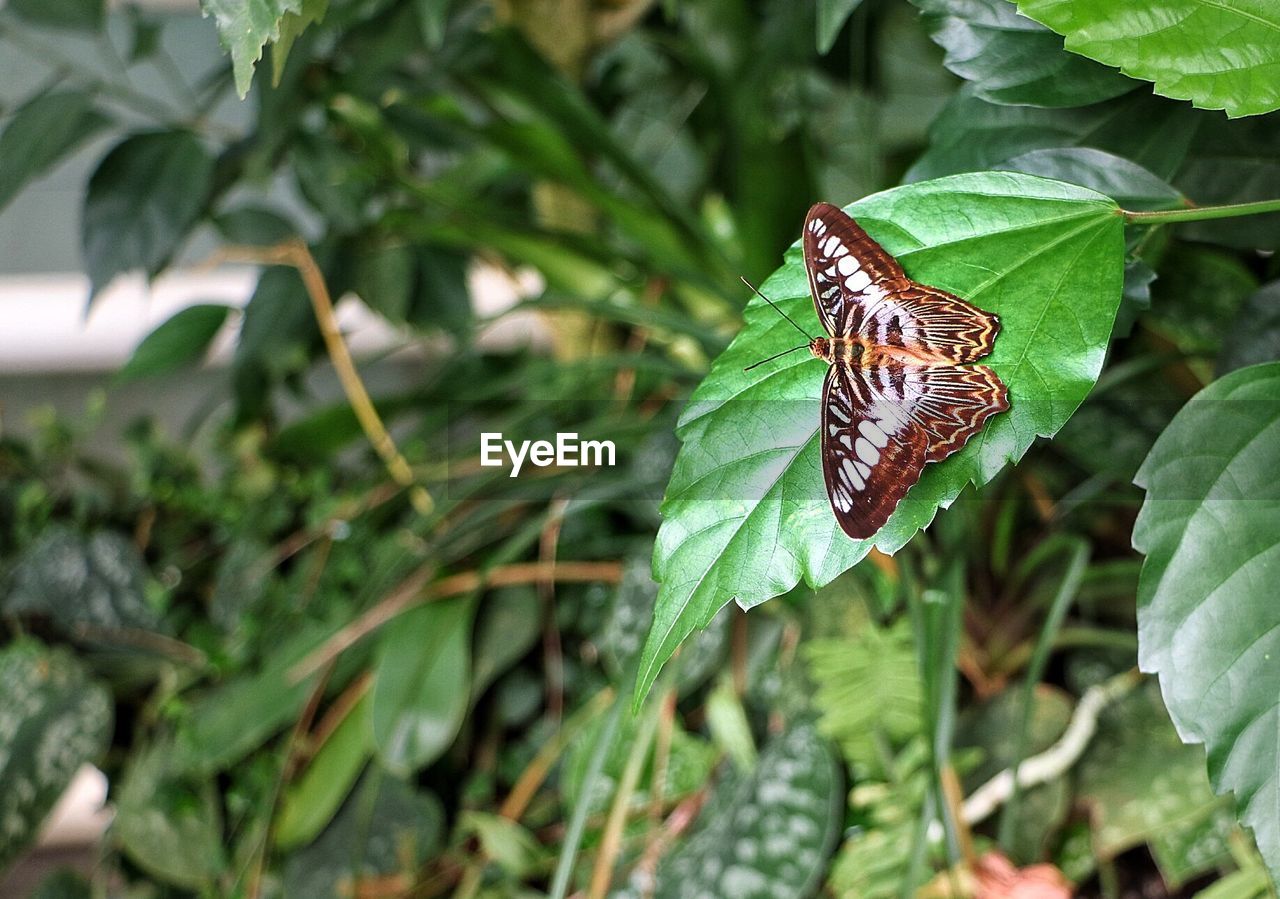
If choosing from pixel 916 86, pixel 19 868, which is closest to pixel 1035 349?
pixel 916 86

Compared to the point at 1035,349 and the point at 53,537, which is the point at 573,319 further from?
the point at 1035,349

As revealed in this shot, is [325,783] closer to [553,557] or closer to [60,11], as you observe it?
[553,557]

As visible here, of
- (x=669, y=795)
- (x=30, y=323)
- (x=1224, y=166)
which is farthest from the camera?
(x=30, y=323)

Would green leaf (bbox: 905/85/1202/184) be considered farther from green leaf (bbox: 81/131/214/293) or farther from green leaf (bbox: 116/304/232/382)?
green leaf (bbox: 116/304/232/382)

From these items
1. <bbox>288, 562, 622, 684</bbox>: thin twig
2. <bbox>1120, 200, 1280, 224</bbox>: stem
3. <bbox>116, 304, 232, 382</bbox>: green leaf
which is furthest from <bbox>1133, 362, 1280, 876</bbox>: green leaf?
<bbox>116, 304, 232, 382</bbox>: green leaf

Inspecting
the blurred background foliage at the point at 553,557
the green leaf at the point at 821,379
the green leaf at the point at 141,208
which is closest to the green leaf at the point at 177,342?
the blurred background foliage at the point at 553,557

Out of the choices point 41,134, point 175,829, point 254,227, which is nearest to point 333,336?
point 254,227
